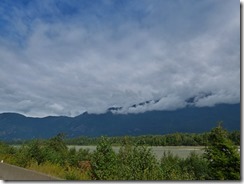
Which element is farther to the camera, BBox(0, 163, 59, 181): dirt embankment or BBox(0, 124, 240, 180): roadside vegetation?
BBox(0, 124, 240, 180): roadside vegetation

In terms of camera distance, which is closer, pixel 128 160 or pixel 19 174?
pixel 19 174

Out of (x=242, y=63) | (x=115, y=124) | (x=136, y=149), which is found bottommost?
(x=136, y=149)

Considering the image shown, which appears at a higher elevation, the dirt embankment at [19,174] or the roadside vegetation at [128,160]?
the roadside vegetation at [128,160]

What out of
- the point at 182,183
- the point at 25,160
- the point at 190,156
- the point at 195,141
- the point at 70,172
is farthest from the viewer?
the point at 190,156

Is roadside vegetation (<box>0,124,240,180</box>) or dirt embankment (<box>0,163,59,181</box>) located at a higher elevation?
roadside vegetation (<box>0,124,240,180</box>)

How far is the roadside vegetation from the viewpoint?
5926mm

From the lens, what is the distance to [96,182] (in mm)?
4168

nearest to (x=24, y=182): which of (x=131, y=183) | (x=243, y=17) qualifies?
(x=131, y=183)

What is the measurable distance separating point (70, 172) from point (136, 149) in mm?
5329

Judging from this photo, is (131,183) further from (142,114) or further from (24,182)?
(142,114)

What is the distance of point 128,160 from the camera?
923 cm

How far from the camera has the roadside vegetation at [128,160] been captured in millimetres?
5926

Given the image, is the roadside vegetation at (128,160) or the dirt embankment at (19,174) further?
the roadside vegetation at (128,160)

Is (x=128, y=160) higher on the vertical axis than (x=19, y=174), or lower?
higher
